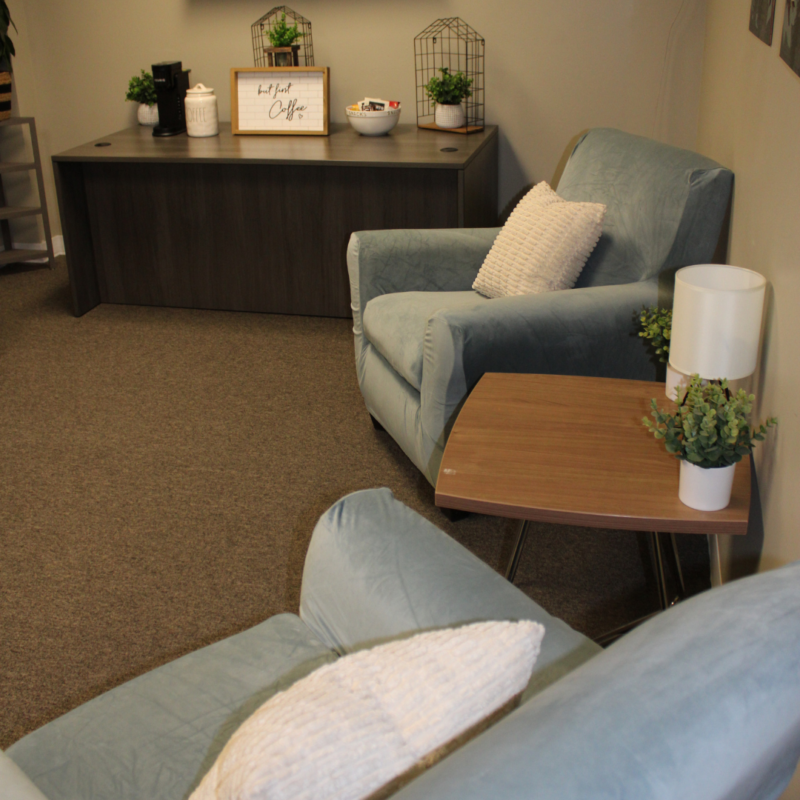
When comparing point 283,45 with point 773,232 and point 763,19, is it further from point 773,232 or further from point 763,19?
point 773,232

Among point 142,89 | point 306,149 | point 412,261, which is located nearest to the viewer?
point 412,261

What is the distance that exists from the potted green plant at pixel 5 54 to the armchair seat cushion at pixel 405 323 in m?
2.40

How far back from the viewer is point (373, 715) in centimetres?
65

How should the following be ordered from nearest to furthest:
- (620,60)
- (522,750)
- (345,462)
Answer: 1. (522,750)
2. (345,462)
3. (620,60)

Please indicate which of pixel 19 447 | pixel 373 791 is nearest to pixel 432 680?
pixel 373 791

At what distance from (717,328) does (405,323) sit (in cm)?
99

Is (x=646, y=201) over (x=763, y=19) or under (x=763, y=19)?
under

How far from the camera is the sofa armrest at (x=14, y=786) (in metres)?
0.71

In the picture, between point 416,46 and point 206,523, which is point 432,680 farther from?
point 416,46

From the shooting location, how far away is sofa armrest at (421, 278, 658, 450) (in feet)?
6.04

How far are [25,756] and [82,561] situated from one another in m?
1.06

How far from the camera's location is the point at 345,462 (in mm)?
2393

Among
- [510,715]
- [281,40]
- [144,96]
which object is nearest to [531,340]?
[510,715]

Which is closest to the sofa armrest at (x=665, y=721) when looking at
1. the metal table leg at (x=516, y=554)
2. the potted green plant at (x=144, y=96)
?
the metal table leg at (x=516, y=554)
